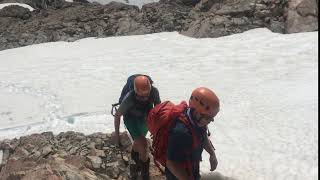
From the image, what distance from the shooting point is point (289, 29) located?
20453 mm

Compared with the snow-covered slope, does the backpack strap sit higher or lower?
higher

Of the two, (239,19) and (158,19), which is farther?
(158,19)

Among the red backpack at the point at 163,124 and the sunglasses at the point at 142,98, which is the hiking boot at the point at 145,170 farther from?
the red backpack at the point at 163,124

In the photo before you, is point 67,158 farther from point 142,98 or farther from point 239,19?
point 239,19

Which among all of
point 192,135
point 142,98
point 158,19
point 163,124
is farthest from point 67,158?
point 158,19

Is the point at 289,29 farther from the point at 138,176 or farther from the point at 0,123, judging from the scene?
the point at 138,176

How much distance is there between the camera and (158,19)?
25578 mm

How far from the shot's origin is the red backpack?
481cm

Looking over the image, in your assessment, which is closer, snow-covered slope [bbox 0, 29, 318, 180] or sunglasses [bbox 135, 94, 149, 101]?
sunglasses [bbox 135, 94, 149, 101]

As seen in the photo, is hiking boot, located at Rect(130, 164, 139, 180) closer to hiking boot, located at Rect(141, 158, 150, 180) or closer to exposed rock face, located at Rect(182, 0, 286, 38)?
hiking boot, located at Rect(141, 158, 150, 180)

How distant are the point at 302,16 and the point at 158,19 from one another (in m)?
8.24

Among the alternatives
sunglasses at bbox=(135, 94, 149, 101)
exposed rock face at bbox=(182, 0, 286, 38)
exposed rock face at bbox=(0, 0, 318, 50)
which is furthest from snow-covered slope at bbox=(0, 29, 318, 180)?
sunglasses at bbox=(135, 94, 149, 101)

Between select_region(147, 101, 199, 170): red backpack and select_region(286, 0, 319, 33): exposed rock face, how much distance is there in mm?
16353

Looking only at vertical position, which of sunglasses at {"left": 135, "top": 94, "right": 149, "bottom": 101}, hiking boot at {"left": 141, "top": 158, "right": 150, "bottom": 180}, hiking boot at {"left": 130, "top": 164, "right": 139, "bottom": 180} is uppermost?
sunglasses at {"left": 135, "top": 94, "right": 149, "bottom": 101}
